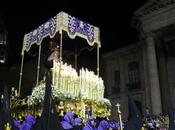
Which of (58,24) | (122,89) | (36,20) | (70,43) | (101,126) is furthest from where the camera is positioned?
(122,89)

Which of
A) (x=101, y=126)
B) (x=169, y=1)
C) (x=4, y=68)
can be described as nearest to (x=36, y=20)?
(x=4, y=68)

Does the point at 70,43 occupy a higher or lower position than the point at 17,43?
lower

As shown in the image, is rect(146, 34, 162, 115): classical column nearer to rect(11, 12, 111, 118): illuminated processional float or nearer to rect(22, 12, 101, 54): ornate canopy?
rect(22, 12, 101, 54): ornate canopy

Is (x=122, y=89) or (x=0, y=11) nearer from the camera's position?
(x=0, y=11)

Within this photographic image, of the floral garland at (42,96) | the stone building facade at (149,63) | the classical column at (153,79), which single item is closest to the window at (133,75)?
the stone building facade at (149,63)

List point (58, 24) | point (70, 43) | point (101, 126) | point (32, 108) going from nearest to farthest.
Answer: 1. point (101, 126)
2. point (32, 108)
3. point (58, 24)
4. point (70, 43)

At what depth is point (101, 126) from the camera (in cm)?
973

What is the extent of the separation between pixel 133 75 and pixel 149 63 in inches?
302

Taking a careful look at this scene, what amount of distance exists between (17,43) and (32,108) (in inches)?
598

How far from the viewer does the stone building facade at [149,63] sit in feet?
86.3

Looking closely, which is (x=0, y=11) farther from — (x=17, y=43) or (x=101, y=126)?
(x=101, y=126)

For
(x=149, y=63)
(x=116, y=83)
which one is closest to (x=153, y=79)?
(x=149, y=63)

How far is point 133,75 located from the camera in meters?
Result: 34.0

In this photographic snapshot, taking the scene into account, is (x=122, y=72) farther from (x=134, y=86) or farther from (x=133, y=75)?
(x=134, y=86)
